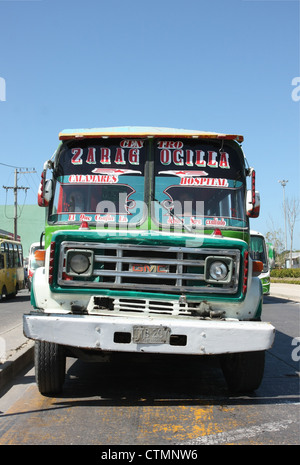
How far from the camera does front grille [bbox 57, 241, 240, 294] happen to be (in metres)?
5.31

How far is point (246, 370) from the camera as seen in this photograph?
18.7 ft

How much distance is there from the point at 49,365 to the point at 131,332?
115cm

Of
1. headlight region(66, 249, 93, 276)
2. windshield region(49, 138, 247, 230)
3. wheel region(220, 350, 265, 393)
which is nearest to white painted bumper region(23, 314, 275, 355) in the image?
headlight region(66, 249, 93, 276)

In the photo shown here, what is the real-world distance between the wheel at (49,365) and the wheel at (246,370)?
188 cm

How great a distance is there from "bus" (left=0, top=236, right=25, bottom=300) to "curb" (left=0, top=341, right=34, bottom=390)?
14.0m

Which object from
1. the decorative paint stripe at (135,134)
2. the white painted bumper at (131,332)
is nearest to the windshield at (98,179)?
the decorative paint stripe at (135,134)

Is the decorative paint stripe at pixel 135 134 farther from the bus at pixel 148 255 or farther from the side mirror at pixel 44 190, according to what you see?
the side mirror at pixel 44 190

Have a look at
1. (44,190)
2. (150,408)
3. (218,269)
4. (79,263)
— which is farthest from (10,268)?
(218,269)

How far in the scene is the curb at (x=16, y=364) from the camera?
6.35 m

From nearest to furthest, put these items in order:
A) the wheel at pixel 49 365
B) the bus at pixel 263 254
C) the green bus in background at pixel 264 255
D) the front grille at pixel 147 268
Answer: the front grille at pixel 147 268, the wheel at pixel 49 365, the green bus in background at pixel 264 255, the bus at pixel 263 254

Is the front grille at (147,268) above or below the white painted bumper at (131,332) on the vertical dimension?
above

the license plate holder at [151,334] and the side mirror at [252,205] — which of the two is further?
the side mirror at [252,205]

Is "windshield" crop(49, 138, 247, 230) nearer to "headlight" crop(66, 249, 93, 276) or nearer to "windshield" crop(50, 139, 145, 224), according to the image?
"windshield" crop(50, 139, 145, 224)

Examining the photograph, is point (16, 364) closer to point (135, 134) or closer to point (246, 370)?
point (246, 370)
